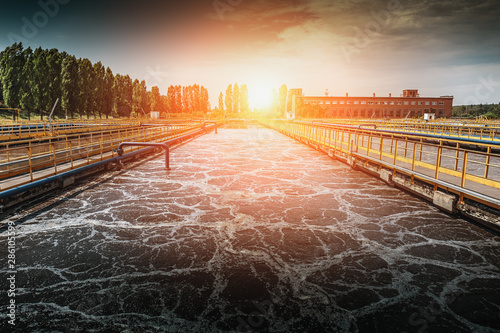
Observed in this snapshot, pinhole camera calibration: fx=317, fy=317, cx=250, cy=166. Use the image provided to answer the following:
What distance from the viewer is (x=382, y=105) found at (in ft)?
433

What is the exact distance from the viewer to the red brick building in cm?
12706

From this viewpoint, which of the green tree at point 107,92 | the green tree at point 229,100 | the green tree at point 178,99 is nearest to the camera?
the green tree at point 107,92

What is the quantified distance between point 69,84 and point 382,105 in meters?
117

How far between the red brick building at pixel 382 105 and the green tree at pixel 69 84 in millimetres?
87325

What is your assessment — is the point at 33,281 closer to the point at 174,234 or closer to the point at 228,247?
the point at 174,234

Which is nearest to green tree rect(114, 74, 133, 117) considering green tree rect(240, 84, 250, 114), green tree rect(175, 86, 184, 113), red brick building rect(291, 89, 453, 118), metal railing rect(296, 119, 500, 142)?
green tree rect(175, 86, 184, 113)

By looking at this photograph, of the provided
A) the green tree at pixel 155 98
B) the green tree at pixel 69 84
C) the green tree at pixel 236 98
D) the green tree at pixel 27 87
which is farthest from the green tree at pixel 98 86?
the green tree at pixel 236 98

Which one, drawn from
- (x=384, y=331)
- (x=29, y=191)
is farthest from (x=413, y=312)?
(x=29, y=191)

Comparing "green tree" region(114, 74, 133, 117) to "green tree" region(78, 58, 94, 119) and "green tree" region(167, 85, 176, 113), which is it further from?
"green tree" region(167, 85, 176, 113)

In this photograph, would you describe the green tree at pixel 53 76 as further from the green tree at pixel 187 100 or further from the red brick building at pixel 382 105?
the red brick building at pixel 382 105

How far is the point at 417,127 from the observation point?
35.2 metres

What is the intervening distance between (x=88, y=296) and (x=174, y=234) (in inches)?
89.4

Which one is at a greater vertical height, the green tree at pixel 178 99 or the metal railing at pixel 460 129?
the green tree at pixel 178 99

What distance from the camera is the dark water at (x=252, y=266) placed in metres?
3.65
